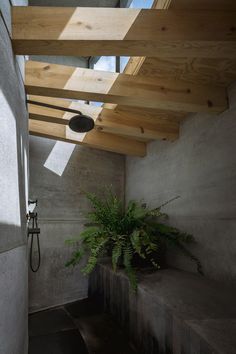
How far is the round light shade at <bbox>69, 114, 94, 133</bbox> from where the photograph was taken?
236 centimetres

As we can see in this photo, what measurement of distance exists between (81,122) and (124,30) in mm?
1033

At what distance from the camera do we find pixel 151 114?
2.77 metres

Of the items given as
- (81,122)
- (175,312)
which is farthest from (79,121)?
(175,312)

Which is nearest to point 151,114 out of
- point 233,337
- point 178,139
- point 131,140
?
point 178,139

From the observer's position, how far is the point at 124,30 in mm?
1506

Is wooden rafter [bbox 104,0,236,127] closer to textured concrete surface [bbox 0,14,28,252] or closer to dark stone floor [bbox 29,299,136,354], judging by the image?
textured concrete surface [bbox 0,14,28,252]

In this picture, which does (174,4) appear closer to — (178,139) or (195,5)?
(195,5)

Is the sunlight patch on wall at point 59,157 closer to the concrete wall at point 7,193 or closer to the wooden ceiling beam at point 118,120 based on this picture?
the wooden ceiling beam at point 118,120

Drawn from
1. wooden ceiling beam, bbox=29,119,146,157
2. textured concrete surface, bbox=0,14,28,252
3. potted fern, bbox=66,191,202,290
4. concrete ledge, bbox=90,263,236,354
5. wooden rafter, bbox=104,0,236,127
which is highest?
wooden rafter, bbox=104,0,236,127

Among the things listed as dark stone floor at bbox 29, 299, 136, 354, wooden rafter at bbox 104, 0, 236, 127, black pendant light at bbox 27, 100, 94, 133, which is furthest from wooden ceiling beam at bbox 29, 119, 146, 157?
dark stone floor at bbox 29, 299, 136, 354

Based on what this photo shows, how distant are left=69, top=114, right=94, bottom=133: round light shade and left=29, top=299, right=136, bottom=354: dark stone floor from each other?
6.46 ft

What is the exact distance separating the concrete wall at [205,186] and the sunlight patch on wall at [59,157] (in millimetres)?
1301

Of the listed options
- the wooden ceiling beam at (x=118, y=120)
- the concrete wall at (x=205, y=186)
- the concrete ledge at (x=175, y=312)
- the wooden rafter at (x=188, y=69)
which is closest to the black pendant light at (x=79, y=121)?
the wooden ceiling beam at (x=118, y=120)

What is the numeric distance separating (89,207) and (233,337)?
106 inches
